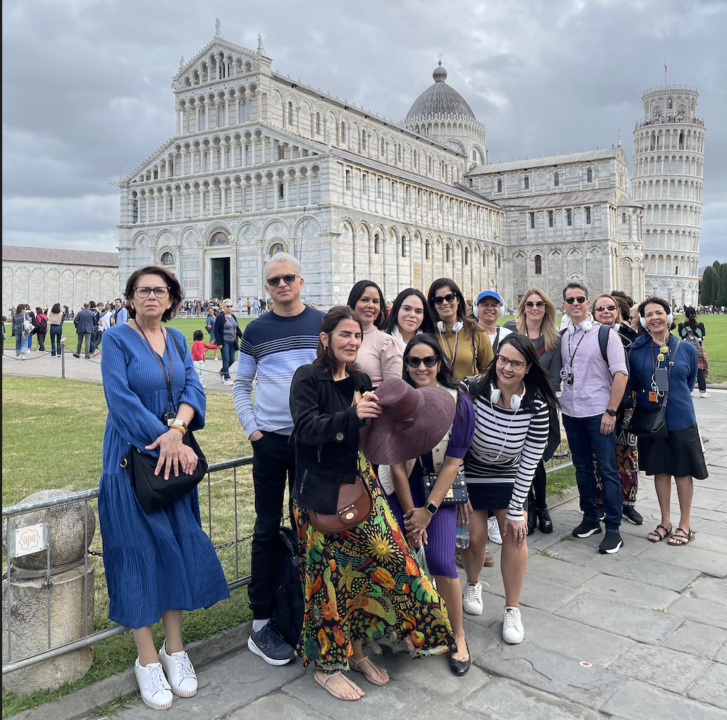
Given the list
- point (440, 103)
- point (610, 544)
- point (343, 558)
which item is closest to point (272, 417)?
point (343, 558)

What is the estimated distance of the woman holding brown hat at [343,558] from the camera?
312cm

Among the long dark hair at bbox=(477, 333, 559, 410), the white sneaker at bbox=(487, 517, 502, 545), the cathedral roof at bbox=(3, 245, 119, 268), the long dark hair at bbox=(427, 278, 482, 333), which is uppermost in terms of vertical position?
the cathedral roof at bbox=(3, 245, 119, 268)

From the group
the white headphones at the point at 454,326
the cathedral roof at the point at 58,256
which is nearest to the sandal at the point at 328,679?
the white headphones at the point at 454,326

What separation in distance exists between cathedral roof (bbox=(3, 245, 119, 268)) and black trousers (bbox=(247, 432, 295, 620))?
6950 cm

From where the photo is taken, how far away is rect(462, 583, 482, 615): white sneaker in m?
4.17

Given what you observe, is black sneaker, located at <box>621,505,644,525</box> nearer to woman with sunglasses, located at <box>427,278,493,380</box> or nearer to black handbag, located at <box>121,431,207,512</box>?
woman with sunglasses, located at <box>427,278,493,380</box>

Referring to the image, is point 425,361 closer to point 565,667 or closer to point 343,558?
point 343,558

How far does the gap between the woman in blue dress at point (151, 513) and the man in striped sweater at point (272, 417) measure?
36cm

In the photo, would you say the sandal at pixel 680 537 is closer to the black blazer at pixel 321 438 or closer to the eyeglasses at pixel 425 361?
the eyeglasses at pixel 425 361

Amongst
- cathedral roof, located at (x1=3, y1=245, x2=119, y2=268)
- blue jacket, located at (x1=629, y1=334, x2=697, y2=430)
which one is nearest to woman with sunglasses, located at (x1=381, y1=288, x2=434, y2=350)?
blue jacket, located at (x1=629, y1=334, x2=697, y2=430)

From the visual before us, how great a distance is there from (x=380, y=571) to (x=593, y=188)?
67.5m

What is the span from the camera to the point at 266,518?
3.75 metres

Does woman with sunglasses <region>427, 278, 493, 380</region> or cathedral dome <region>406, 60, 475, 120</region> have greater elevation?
cathedral dome <region>406, 60, 475, 120</region>

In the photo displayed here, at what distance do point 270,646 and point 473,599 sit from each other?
1.37 metres
